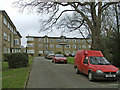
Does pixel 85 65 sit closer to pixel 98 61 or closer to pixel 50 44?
pixel 98 61

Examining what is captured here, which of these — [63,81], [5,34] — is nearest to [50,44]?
[5,34]

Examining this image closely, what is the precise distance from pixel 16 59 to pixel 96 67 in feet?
29.6

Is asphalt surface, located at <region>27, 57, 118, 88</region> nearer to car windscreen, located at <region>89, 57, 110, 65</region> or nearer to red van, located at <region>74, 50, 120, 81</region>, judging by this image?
red van, located at <region>74, 50, 120, 81</region>

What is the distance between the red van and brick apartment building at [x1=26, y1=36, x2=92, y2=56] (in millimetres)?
54867

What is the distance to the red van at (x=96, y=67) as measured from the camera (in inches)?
297

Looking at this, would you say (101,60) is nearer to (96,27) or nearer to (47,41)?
(96,27)

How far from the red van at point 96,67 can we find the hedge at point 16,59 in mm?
6942

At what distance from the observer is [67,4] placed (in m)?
18.2

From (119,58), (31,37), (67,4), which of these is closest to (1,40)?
(67,4)

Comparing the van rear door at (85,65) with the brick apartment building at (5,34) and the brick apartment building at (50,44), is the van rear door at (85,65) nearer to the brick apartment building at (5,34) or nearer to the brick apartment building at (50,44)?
the brick apartment building at (5,34)

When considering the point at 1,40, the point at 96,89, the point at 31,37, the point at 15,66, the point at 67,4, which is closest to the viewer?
the point at 96,89

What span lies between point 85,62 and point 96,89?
3259mm

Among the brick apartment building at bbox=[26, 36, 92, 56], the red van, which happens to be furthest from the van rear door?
the brick apartment building at bbox=[26, 36, 92, 56]

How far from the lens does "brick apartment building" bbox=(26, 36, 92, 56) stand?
63875 mm
